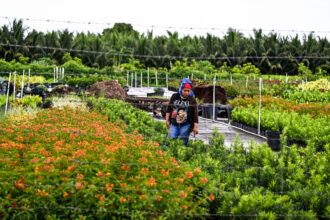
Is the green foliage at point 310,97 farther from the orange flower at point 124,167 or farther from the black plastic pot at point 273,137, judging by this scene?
the orange flower at point 124,167

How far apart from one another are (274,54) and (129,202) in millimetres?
42955

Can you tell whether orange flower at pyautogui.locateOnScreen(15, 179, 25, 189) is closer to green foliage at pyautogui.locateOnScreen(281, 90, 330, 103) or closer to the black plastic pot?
the black plastic pot

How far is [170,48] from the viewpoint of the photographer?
140ft

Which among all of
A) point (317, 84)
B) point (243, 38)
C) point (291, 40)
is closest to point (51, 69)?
point (317, 84)

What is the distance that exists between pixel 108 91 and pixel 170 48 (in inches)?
1008

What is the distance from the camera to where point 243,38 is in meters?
47.0

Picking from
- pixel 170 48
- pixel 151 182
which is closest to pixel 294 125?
pixel 151 182

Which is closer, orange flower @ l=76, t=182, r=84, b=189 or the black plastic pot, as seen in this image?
orange flower @ l=76, t=182, r=84, b=189

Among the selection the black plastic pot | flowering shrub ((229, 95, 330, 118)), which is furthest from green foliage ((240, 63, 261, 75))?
the black plastic pot

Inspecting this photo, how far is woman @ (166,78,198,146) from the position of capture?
671cm

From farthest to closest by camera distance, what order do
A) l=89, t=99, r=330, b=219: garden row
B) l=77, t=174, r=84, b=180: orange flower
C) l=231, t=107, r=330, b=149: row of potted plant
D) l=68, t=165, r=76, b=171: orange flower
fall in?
l=231, t=107, r=330, b=149: row of potted plant
l=89, t=99, r=330, b=219: garden row
l=68, t=165, r=76, b=171: orange flower
l=77, t=174, r=84, b=180: orange flower

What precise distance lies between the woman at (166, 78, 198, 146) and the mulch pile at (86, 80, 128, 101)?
1078cm

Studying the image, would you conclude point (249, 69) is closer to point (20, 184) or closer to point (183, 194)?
point (183, 194)

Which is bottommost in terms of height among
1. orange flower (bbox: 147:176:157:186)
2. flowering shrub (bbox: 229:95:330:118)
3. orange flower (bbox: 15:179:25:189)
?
orange flower (bbox: 15:179:25:189)
